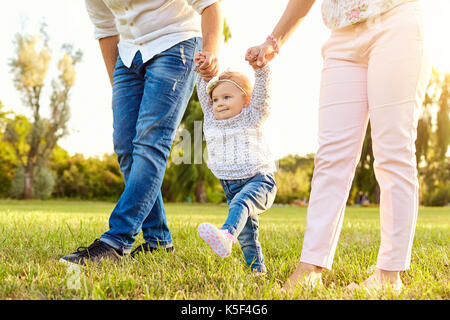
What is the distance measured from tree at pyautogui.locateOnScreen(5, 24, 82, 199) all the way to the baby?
79.0 feet

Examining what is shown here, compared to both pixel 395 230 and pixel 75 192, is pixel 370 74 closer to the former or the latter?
pixel 395 230

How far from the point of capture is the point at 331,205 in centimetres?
192

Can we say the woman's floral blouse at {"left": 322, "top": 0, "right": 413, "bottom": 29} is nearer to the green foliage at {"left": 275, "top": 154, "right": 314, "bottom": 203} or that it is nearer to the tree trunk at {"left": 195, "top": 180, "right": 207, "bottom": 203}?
the tree trunk at {"left": 195, "top": 180, "right": 207, "bottom": 203}

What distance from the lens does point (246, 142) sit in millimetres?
2318

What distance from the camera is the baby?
7.45 feet

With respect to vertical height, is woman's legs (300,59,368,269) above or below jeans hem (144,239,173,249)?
above

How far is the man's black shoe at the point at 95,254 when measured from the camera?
7.40 feet

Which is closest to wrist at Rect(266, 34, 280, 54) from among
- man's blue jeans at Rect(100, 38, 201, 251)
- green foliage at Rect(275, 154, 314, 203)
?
man's blue jeans at Rect(100, 38, 201, 251)

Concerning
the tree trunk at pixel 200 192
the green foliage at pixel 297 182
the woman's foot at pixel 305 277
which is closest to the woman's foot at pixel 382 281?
the woman's foot at pixel 305 277

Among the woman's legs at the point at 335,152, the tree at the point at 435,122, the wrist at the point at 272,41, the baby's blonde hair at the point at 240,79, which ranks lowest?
the woman's legs at the point at 335,152

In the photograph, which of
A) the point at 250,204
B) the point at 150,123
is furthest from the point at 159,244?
the point at 250,204

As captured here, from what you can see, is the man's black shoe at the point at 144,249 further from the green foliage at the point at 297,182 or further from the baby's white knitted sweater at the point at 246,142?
the green foliage at the point at 297,182

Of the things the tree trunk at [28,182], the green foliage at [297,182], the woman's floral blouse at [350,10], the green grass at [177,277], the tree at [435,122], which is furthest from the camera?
the green foliage at [297,182]
